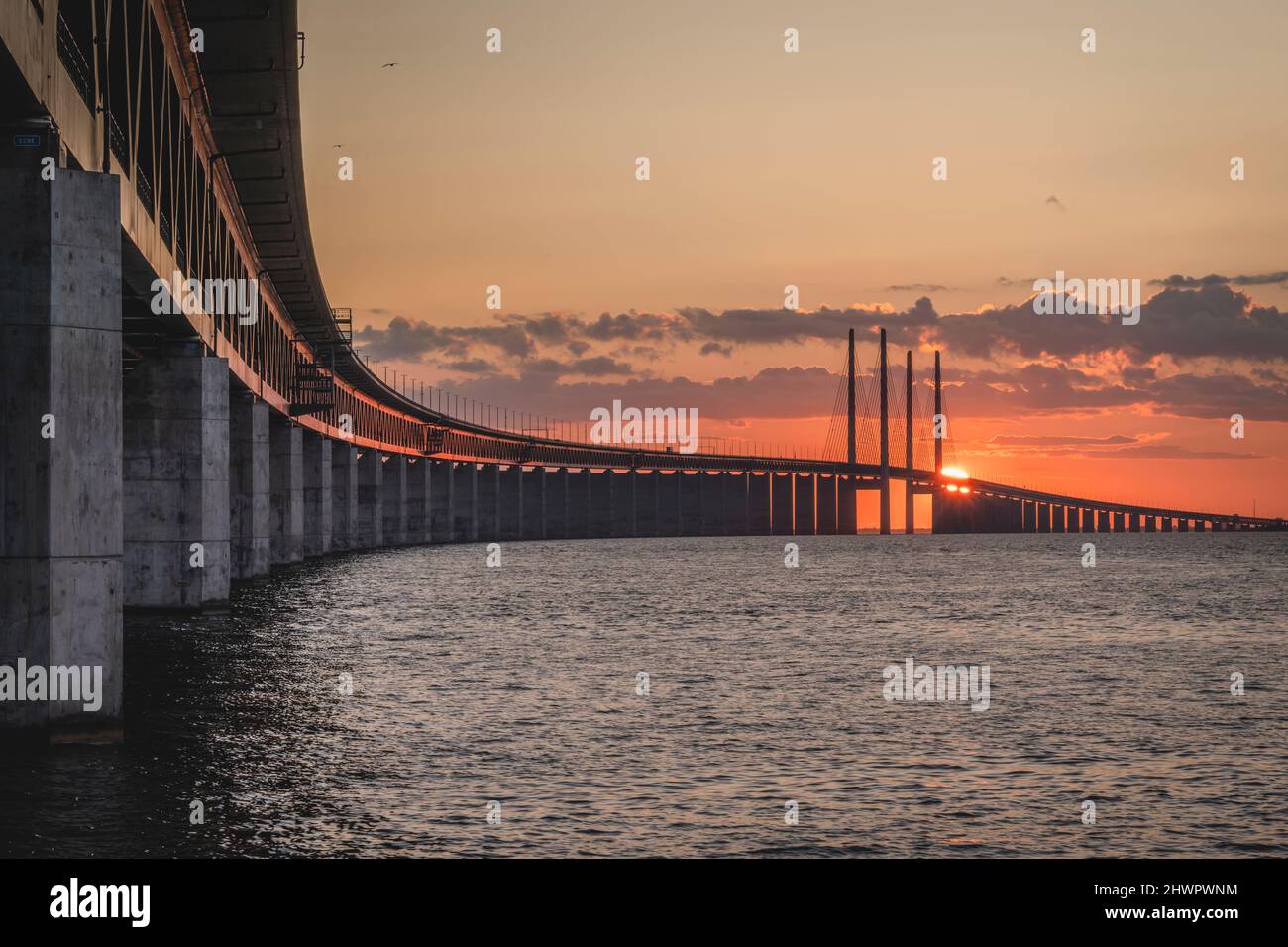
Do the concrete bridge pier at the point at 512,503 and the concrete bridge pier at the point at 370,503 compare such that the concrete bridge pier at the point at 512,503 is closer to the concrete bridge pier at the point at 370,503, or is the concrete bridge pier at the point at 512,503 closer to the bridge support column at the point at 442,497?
the bridge support column at the point at 442,497

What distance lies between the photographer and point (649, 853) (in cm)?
1387

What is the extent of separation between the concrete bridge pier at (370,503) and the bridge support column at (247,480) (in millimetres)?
57521

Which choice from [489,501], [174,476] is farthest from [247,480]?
[489,501]

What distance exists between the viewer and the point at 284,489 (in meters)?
73.1

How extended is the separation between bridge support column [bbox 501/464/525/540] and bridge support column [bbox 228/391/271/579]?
135m

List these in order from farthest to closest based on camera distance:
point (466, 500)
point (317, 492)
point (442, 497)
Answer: point (466, 500), point (442, 497), point (317, 492)

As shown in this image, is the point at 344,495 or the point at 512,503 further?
the point at 512,503

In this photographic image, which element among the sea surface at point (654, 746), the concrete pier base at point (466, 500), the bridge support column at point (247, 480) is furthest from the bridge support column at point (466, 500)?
the sea surface at point (654, 746)

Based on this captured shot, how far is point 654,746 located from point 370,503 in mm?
101340

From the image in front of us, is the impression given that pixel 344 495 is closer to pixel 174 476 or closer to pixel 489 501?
pixel 174 476

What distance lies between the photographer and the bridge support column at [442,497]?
15475 centimetres
